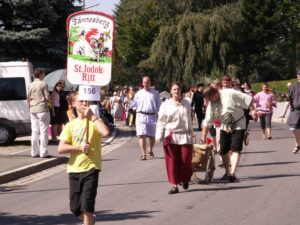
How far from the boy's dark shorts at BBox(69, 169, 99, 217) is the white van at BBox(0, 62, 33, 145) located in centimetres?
1284

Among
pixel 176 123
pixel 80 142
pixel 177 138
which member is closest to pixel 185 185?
pixel 177 138

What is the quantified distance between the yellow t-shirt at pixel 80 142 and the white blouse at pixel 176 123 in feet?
12.6

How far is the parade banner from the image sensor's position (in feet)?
29.6

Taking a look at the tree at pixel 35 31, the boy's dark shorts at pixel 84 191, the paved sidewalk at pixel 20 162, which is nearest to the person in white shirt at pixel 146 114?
the paved sidewalk at pixel 20 162

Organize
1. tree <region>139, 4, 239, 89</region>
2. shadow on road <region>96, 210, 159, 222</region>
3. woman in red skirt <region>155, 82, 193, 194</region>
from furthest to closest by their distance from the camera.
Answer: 1. tree <region>139, 4, 239, 89</region>
2. woman in red skirt <region>155, 82, 193, 194</region>
3. shadow on road <region>96, 210, 159, 222</region>

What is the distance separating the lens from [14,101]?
20234 mm

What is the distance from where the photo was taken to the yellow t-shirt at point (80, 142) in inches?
291

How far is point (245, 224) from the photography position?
330 inches

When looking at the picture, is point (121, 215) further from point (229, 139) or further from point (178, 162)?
point (229, 139)

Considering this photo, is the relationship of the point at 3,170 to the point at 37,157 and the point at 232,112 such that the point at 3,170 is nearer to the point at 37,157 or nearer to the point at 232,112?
the point at 37,157

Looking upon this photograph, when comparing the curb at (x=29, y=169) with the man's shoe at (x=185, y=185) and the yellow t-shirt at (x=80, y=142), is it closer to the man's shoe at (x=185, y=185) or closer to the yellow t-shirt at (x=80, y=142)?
the man's shoe at (x=185, y=185)

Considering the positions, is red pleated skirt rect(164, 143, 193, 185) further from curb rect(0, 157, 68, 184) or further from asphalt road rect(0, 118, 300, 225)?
curb rect(0, 157, 68, 184)

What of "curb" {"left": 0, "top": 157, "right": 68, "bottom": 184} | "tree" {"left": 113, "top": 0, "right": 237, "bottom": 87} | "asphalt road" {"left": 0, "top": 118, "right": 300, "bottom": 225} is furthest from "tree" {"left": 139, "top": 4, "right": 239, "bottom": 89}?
Answer: "asphalt road" {"left": 0, "top": 118, "right": 300, "bottom": 225}

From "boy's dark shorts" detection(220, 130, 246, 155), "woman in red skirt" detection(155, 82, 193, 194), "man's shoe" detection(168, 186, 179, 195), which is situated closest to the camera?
"man's shoe" detection(168, 186, 179, 195)
